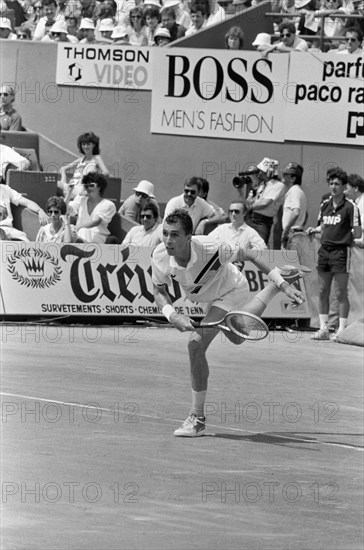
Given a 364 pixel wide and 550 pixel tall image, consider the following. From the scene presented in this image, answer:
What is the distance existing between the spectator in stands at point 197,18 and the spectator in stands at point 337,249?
5473mm

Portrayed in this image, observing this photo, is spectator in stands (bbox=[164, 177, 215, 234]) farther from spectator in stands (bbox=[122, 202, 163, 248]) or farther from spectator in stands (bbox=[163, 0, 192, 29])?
spectator in stands (bbox=[163, 0, 192, 29])

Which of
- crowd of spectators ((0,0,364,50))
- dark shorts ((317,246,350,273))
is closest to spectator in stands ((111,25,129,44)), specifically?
crowd of spectators ((0,0,364,50))

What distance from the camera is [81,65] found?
22188mm

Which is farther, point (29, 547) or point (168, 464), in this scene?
point (168, 464)

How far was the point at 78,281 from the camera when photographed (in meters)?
17.9

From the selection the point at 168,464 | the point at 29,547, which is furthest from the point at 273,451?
the point at 29,547

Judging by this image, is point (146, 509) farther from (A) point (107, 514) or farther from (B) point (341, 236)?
(B) point (341, 236)

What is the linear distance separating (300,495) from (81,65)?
13601mm

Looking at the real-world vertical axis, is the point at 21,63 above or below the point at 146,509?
above

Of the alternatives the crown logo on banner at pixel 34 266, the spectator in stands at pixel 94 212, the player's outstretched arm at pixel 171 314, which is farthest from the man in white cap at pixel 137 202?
the player's outstretched arm at pixel 171 314

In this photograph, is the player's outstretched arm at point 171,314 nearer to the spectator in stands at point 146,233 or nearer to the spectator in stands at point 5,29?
the spectator in stands at point 146,233

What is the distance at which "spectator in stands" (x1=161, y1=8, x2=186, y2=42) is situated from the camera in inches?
873

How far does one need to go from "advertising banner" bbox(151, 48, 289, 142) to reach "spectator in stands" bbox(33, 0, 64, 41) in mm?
2847

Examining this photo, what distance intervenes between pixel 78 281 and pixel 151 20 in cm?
622
